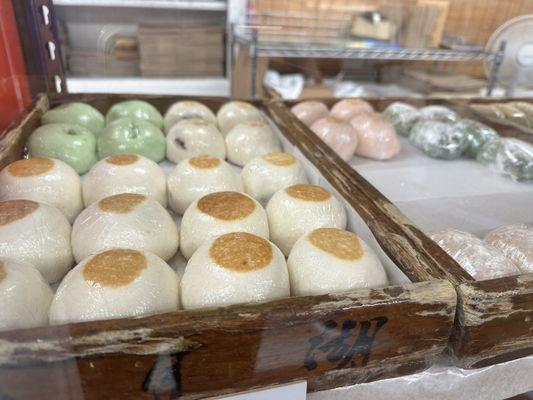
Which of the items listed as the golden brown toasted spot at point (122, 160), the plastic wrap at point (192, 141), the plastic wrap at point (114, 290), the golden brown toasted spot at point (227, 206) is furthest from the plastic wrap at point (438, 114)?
the plastic wrap at point (114, 290)

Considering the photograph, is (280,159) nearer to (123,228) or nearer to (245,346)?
(123,228)

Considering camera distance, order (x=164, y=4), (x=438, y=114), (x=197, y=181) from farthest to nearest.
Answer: (x=164, y=4) → (x=438, y=114) → (x=197, y=181)

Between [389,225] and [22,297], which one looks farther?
[389,225]

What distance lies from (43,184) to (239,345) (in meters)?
0.78

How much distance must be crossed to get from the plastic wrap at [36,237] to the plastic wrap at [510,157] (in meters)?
1.55

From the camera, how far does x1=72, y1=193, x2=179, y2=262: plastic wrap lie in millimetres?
951

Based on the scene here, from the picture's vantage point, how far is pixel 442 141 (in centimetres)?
175

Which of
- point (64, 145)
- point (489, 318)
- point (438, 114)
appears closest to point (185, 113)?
point (64, 145)

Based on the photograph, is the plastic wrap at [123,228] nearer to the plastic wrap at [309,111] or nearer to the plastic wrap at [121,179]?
the plastic wrap at [121,179]

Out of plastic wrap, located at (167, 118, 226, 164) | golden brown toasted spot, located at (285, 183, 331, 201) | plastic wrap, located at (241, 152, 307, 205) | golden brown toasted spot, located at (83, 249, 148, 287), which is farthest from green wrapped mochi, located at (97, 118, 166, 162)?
golden brown toasted spot, located at (83, 249, 148, 287)

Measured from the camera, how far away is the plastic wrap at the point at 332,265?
32.1 inches

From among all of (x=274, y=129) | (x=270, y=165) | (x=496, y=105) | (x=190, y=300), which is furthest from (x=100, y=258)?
(x=496, y=105)

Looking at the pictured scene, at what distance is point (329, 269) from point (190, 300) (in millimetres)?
281

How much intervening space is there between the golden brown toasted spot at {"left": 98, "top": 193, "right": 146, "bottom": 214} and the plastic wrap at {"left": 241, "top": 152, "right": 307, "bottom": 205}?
38cm
